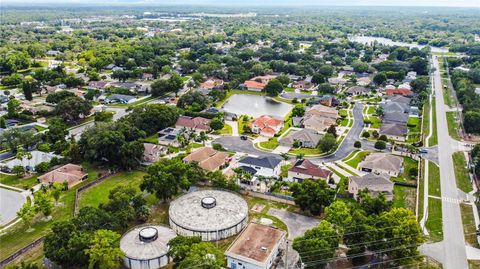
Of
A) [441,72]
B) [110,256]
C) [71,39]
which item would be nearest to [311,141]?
[110,256]

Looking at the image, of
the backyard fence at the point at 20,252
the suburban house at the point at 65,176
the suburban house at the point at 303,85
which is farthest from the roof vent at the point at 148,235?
the suburban house at the point at 303,85

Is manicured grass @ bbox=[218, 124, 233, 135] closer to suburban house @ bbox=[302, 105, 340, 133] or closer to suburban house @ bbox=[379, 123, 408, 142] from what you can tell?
suburban house @ bbox=[302, 105, 340, 133]

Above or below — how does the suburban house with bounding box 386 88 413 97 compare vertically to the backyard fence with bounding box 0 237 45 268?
above

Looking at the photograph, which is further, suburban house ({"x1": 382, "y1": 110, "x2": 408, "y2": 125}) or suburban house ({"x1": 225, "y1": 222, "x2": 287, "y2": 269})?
suburban house ({"x1": 382, "y1": 110, "x2": 408, "y2": 125})

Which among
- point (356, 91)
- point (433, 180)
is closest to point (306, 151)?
point (433, 180)

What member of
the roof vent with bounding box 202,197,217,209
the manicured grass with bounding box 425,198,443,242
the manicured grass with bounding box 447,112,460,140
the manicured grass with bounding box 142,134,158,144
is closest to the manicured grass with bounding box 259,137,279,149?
the manicured grass with bounding box 142,134,158,144

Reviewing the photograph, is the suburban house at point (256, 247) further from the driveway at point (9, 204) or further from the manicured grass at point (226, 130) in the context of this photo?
the manicured grass at point (226, 130)
